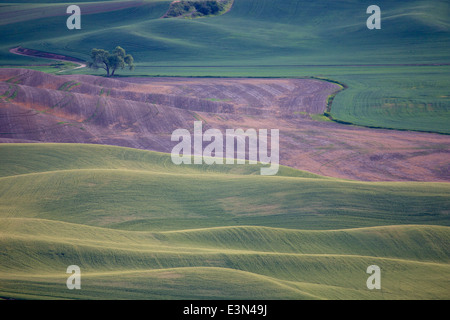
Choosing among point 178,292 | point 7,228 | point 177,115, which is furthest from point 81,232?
point 177,115

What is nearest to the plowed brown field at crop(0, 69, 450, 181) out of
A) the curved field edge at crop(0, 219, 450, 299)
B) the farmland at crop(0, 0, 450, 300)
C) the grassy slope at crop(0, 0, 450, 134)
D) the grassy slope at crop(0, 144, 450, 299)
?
the farmland at crop(0, 0, 450, 300)

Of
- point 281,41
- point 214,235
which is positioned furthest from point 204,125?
point 281,41

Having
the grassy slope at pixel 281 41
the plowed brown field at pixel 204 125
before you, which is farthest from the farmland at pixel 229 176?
the grassy slope at pixel 281 41

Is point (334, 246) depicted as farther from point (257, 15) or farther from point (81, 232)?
point (257, 15)

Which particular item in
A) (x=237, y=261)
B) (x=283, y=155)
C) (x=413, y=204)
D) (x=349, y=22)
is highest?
(x=349, y=22)

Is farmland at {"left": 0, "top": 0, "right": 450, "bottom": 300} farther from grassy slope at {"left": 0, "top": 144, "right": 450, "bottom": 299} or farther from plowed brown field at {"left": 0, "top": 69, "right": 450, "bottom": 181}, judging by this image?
plowed brown field at {"left": 0, "top": 69, "right": 450, "bottom": 181}

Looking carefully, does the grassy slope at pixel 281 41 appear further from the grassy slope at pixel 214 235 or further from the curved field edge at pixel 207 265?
the curved field edge at pixel 207 265
